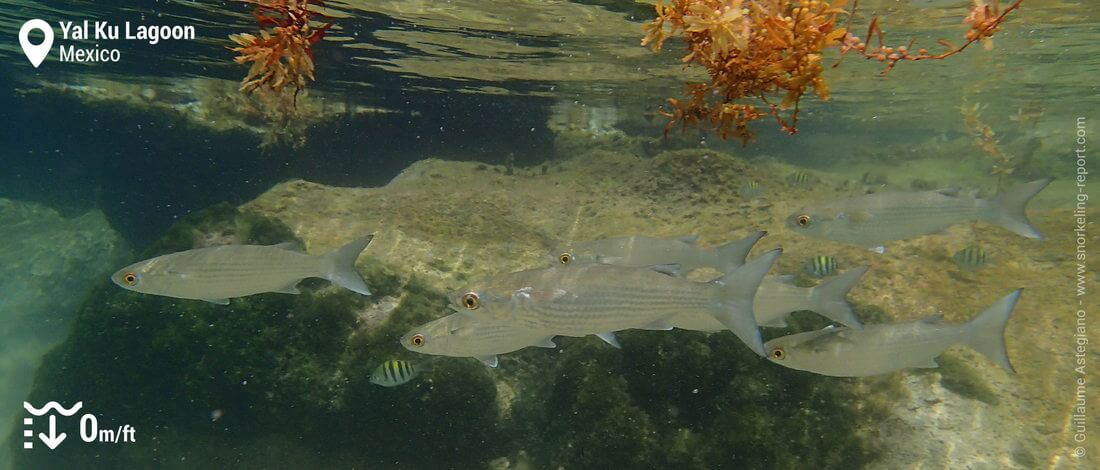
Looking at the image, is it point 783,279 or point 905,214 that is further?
point 905,214

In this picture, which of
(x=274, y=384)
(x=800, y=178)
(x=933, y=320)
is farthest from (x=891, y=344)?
(x=800, y=178)

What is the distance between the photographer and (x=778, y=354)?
5.03 meters

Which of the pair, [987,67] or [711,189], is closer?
[711,189]

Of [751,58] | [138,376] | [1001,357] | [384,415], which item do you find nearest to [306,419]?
[384,415]

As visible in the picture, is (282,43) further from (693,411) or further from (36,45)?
(36,45)

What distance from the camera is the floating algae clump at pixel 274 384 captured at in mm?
7656

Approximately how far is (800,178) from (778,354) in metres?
8.82

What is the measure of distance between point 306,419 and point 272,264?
3356mm

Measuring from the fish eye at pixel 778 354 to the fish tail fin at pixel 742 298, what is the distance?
1.08 m

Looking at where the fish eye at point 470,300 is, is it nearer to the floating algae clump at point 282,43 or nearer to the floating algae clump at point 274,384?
the floating algae clump at point 282,43

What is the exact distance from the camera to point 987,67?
891 inches

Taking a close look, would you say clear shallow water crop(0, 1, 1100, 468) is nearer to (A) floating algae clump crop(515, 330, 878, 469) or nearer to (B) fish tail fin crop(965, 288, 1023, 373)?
(A) floating algae clump crop(515, 330, 878, 469)

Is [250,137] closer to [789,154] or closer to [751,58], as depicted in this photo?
[751,58]

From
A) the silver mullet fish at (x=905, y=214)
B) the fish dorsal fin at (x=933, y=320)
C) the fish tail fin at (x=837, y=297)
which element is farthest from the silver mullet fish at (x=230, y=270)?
the fish dorsal fin at (x=933, y=320)
